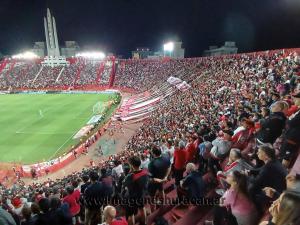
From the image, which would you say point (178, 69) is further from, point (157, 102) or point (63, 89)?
point (63, 89)

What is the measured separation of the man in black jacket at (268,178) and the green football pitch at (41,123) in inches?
894

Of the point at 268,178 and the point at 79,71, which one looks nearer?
the point at 268,178

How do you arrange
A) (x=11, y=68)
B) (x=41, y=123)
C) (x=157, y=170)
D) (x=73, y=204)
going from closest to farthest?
1. (x=157, y=170)
2. (x=73, y=204)
3. (x=41, y=123)
4. (x=11, y=68)

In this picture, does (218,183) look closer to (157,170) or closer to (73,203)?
(157,170)

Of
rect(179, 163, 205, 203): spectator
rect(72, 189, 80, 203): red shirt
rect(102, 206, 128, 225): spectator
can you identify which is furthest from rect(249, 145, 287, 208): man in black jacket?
rect(72, 189, 80, 203): red shirt

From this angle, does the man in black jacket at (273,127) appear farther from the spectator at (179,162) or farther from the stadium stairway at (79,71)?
the stadium stairway at (79,71)

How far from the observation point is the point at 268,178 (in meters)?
4.72

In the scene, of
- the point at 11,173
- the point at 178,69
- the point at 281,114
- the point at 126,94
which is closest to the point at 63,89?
the point at 126,94

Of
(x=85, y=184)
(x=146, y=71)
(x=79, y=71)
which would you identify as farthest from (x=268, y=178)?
(x=79, y=71)

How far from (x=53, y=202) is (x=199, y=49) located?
3518 inches

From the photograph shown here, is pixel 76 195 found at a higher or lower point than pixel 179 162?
lower

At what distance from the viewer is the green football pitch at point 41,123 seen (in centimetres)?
2686

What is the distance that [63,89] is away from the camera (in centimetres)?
6322

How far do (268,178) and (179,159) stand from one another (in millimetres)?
3385
